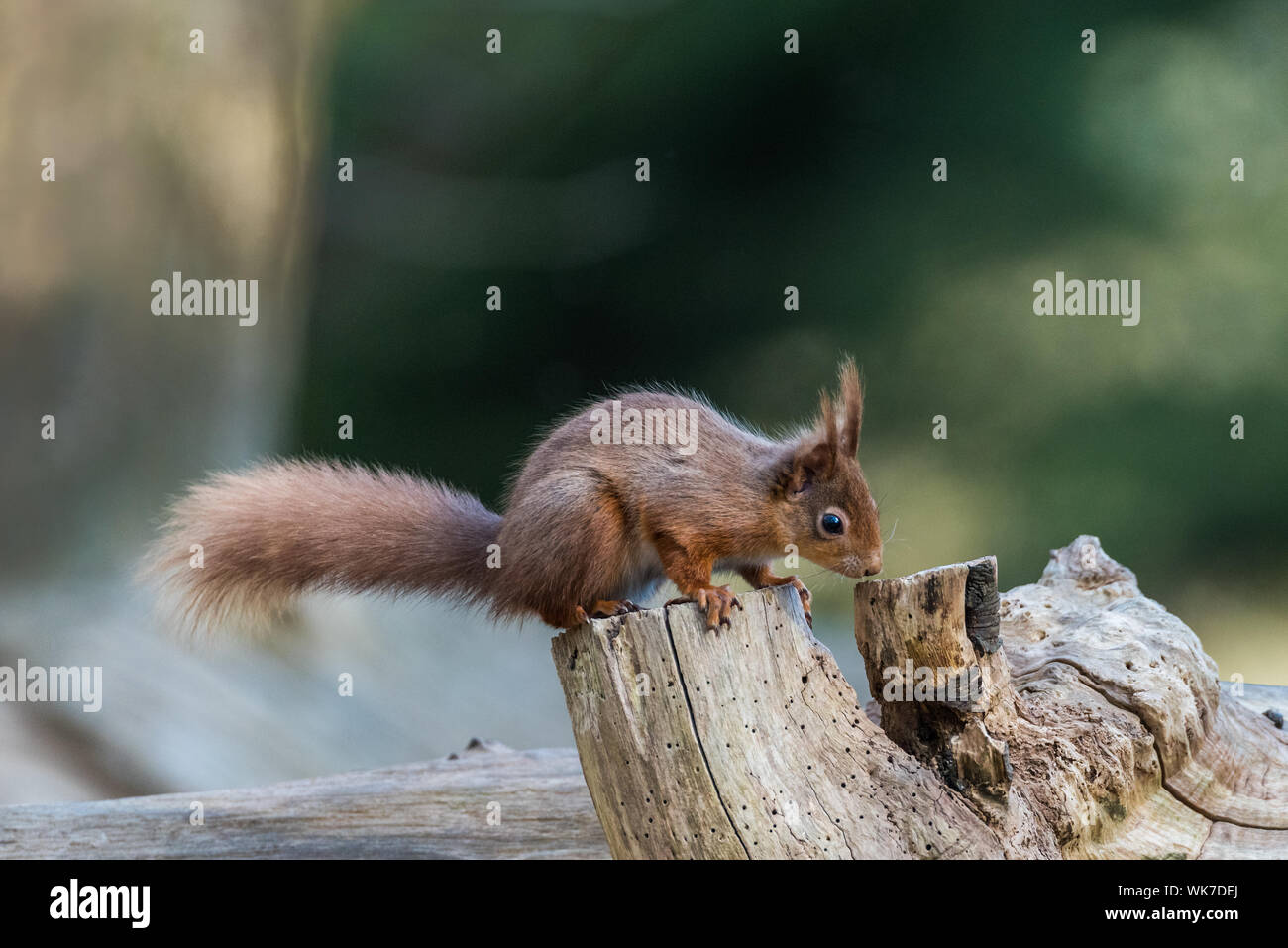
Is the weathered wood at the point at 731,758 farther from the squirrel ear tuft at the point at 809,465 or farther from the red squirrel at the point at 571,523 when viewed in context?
the squirrel ear tuft at the point at 809,465

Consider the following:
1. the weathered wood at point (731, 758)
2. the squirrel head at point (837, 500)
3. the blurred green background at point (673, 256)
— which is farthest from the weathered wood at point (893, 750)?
the blurred green background at point (673, 256)

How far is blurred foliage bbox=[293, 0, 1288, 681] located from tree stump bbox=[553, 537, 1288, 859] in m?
1.85

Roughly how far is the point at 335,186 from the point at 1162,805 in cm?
385

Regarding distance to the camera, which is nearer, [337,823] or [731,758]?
[731,758]

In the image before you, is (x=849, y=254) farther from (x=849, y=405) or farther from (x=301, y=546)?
(x=301, y=546)

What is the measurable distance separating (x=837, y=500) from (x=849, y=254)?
2223 mm

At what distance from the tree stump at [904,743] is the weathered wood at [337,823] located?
923 millimetres

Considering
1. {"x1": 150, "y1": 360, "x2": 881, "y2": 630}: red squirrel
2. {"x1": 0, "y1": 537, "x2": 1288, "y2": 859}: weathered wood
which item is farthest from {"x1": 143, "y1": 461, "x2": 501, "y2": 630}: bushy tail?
{"x1": 0, "y1": 537, "x2": 1288, "y2": 859}: weathered wood

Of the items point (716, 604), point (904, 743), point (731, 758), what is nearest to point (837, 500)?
point (716, 604)

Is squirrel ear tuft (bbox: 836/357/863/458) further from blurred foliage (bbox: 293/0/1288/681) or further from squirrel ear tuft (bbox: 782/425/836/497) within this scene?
blurred foliage (bbox: 293/0/1288/681)

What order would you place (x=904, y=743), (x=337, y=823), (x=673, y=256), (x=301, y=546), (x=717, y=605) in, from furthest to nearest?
1. (x=673, y=256)
2. (x=337, y=823)
3. (x=301, y=546)
4. (x=904, y=743)
5. (x=717, y=605)

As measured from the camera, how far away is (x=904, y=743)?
2.47 metres

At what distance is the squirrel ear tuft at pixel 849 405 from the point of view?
2590 millimetres

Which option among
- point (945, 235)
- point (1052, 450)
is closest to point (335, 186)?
point (945, 235)
